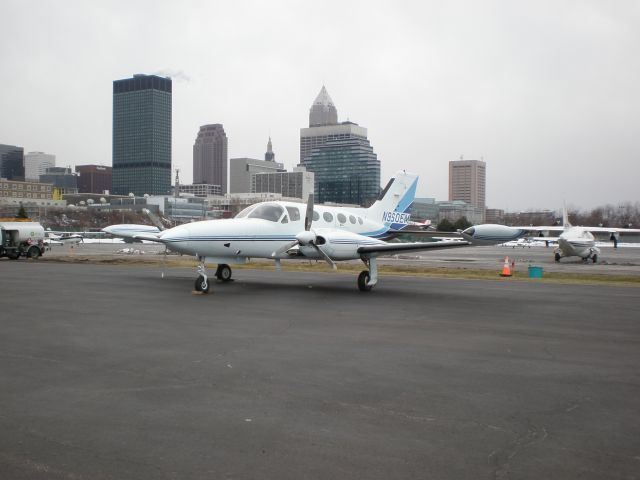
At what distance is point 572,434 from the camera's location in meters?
5.44

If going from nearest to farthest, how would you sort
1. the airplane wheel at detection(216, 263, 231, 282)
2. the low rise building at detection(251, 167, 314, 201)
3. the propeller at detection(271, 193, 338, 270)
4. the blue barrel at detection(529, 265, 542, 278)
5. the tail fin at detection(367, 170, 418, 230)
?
the propeller at detection(271, 193, 338, 270)
the airplane wheel at detection(216, 263, 231, 282)
the tail fin at detection(367, 170, 418, 230)
the blue barrel at detection(529, 265, 542, 278)
the low rise building at detection(251, 167, 314, 201)

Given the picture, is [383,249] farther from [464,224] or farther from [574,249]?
[464,224]

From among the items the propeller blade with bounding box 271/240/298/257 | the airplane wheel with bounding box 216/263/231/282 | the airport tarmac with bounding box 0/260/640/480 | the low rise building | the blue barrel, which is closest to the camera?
the airport tarmac with bounding box 0/260/640/480

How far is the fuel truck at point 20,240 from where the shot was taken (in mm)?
37469

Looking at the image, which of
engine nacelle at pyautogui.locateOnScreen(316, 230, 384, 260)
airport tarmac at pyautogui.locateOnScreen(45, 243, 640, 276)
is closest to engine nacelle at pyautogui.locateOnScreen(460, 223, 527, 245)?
engine nacelle at pyautogui.locateOnScreen(316, 230, 384, 260)

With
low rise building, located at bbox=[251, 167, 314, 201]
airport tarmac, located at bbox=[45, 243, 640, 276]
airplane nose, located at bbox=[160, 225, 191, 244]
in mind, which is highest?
low rise building, located at bbox=[251, 167, 314, 201]

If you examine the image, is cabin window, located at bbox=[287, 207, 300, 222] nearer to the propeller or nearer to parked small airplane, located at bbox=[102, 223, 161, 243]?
the propeller

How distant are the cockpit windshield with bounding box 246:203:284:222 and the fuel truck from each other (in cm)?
2637

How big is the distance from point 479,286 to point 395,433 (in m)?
16.6

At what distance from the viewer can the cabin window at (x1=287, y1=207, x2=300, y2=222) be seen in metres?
19.2

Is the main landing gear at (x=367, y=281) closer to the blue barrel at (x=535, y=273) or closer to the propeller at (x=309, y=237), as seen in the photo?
the propeller at (x=309, y=237)

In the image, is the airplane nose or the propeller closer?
the airplane nose

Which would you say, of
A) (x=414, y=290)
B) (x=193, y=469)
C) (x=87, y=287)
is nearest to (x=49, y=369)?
(x=193, y=469)

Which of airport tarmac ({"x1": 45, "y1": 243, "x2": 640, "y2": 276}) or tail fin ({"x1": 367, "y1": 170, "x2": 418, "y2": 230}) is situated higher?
tail fin ({"x1": 367, "y1": 170, "x2": 418, "y2": 230})
